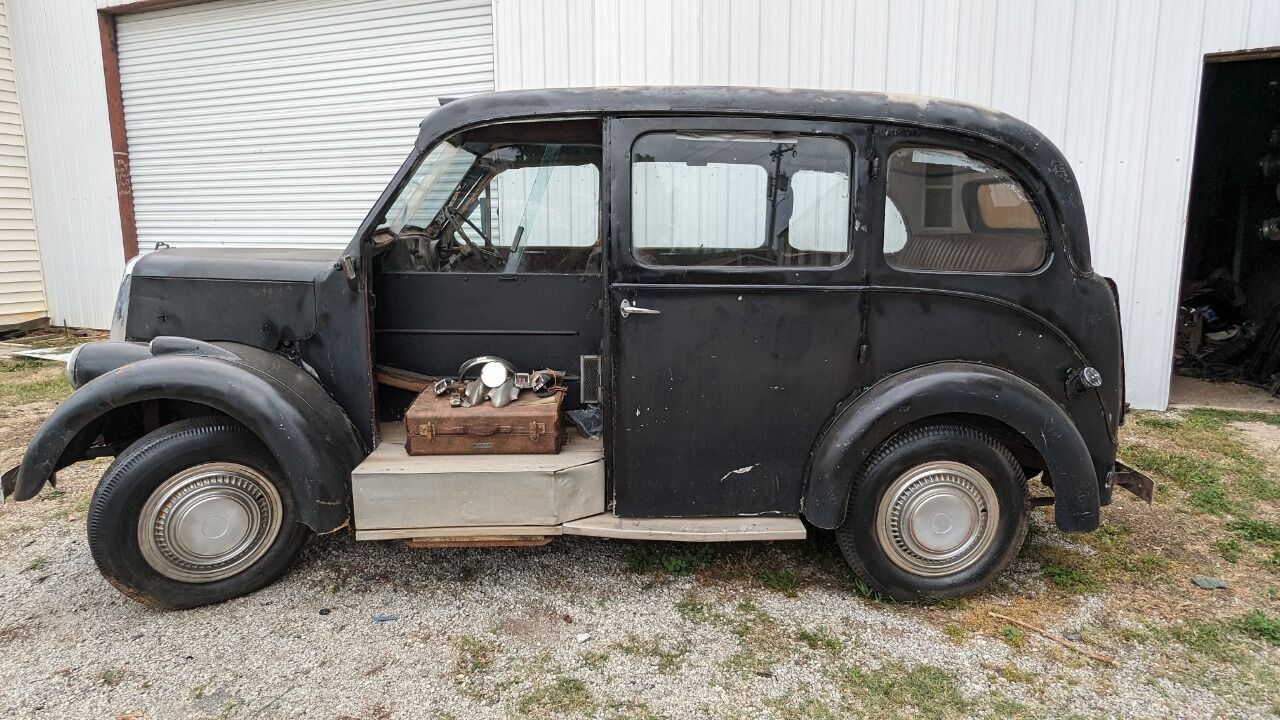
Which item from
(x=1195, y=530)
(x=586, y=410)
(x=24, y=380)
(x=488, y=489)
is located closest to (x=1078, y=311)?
(x=1195, y=530)

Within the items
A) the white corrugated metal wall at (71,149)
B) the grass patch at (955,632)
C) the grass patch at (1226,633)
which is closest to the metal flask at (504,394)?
the grass patch at (955,632)

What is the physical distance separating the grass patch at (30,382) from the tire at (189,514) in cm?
478

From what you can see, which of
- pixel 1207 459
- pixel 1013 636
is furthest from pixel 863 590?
pixel 1207 459

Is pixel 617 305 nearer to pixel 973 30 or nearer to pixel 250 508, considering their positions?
pixel 250 508

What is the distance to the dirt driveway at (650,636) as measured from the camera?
105 inches

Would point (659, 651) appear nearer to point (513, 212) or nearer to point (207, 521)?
point (207, 521)

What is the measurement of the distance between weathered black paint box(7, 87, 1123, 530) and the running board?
0.08m

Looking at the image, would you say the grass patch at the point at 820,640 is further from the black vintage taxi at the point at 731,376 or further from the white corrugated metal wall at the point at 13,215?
the white corrugated metal wall at the point at 13,215

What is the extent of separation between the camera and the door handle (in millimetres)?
3131

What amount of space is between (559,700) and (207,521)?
67.7 inches

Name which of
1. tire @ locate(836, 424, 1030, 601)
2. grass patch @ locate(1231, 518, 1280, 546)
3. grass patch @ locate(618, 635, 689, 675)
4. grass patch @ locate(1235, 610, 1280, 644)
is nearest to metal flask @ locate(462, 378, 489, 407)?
grass patch @ locate(618, 635, 689, 675)

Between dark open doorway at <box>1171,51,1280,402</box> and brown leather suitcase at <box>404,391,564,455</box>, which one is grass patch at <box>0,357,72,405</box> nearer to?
brown leather suitcase at <box>404,391,564,455</box>

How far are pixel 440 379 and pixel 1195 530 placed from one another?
4.12m

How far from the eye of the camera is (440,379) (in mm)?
3592
